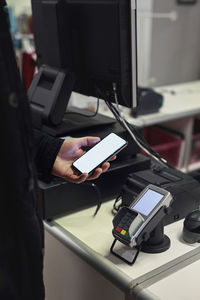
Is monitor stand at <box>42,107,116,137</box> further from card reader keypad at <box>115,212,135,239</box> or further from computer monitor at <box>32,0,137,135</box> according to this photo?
card reader keypad at <box>115,212,135,239</box>

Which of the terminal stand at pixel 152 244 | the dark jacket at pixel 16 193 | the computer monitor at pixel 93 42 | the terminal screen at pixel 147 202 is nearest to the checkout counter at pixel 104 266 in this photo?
the terminal stand at pixel 152 244

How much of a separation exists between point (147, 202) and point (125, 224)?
0.08 metres

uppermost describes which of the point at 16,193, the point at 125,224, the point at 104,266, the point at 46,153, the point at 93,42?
the point at 93,42

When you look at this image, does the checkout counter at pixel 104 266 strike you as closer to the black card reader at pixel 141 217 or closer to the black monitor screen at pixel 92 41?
the black card reader at pixel 141 217

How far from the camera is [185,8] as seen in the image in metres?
2.78

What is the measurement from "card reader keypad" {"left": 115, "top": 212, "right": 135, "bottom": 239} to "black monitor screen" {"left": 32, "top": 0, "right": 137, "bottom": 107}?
0.37m

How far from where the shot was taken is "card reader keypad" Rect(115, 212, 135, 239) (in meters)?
0.87

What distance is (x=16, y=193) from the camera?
2.13 ft

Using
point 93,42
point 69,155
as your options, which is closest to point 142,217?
point 69,155

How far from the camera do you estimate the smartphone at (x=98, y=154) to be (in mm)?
966

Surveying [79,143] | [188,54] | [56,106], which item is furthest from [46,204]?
[188,54]

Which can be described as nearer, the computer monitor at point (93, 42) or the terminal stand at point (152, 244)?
the terminal stand at point (152, 244)

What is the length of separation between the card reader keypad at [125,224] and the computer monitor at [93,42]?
1.21 ft

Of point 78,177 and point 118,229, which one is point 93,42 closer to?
point 78,177
